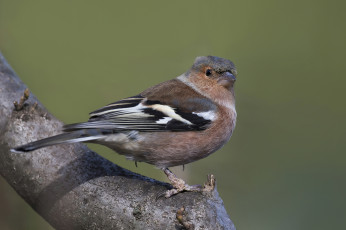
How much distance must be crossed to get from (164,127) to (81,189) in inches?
34.3

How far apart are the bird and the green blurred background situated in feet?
3.26

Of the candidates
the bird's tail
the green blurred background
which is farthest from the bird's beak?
the bird's tail

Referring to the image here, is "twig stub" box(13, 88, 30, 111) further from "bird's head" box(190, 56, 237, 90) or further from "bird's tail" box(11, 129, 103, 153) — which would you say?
"bird's head" box(190, 56, 237, 90)

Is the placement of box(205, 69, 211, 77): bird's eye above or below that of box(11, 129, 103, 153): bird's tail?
above

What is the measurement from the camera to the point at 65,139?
311cm

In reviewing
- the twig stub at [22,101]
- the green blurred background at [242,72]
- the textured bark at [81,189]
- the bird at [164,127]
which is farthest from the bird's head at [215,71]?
the twig stub at [22,101]

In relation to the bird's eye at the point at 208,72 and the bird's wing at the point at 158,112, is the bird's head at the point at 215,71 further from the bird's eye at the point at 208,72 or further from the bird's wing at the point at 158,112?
the bird's wing at the point at 158,112

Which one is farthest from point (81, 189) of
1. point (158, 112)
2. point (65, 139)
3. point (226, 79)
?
point (226, 79)

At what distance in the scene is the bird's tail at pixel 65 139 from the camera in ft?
9.53

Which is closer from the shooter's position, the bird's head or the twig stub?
the twig stub

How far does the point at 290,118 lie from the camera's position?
5789 millimetres

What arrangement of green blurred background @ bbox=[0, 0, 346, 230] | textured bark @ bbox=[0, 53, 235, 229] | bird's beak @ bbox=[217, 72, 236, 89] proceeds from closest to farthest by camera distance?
1. textured bark @ bbox=[0, 53, 235, 229]
2. bird's beak @ bbox=[217, 72, 236, 89]
3. green blurred background @ bbox=[0, 0, 346, 230]

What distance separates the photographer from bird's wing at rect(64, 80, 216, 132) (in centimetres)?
360

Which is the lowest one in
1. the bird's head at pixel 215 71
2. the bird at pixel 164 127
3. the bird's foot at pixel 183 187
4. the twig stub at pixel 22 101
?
the bird's foot at pixel 183 187
